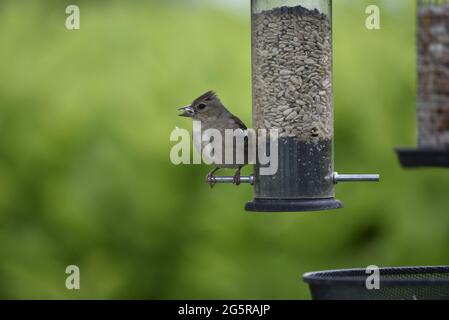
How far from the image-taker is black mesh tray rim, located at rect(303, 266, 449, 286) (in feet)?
21.1

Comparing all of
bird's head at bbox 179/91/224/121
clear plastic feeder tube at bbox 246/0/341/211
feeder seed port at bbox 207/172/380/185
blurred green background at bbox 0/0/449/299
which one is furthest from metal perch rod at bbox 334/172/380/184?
blurred green background at bbox 0/0/449/299

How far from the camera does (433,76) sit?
23.9 feet

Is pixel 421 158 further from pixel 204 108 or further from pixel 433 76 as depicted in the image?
pixel 204 108

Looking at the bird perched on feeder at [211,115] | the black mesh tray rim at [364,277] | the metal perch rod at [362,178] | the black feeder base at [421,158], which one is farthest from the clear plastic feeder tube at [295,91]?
the black feeder base at [421,158]

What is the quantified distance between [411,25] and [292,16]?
4904mm

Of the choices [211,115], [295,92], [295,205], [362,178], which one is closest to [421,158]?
[362,178]

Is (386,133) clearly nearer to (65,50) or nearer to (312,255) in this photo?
(312,255)

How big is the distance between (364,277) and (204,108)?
241cm

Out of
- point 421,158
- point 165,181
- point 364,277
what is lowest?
point 364,277

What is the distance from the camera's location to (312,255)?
12258mm

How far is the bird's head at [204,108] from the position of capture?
8.74 m

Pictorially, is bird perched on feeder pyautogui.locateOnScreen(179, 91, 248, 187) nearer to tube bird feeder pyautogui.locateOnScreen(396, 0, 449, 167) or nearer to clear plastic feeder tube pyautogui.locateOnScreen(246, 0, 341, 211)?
clear plastic feeder tube pyautogui.locateOnScreen(246, 0, 341, 211)
